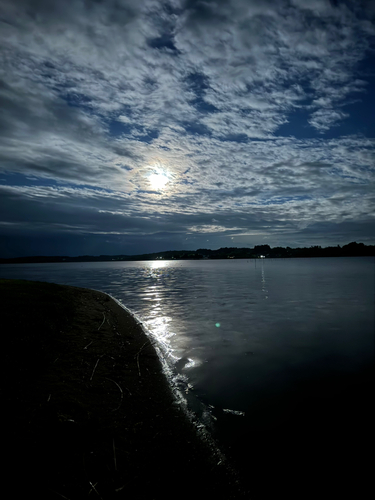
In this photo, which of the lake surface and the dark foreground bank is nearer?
the dark foreground bank

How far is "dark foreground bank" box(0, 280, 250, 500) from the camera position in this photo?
489 centimetres

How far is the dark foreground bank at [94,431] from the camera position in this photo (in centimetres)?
489

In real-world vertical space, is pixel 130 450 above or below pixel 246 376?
above

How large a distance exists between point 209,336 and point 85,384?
32.2 feet

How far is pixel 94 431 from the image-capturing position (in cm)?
634

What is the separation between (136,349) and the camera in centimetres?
1356

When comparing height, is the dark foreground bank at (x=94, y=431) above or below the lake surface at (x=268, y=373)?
above

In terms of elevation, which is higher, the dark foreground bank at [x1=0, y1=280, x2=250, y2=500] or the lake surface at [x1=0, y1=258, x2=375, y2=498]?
the dark foreground bank at [x1=0, y1=280, x2=250, y2=500]

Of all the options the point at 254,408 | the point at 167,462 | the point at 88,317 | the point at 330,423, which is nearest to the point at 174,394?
the point at 254,408

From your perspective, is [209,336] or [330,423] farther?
[209,336]

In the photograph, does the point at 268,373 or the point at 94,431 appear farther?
the point at 268,373

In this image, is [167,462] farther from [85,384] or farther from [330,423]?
[330,423]

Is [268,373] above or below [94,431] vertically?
below

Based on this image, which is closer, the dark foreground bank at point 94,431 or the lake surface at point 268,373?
the dark foreground bank at point 94,431
